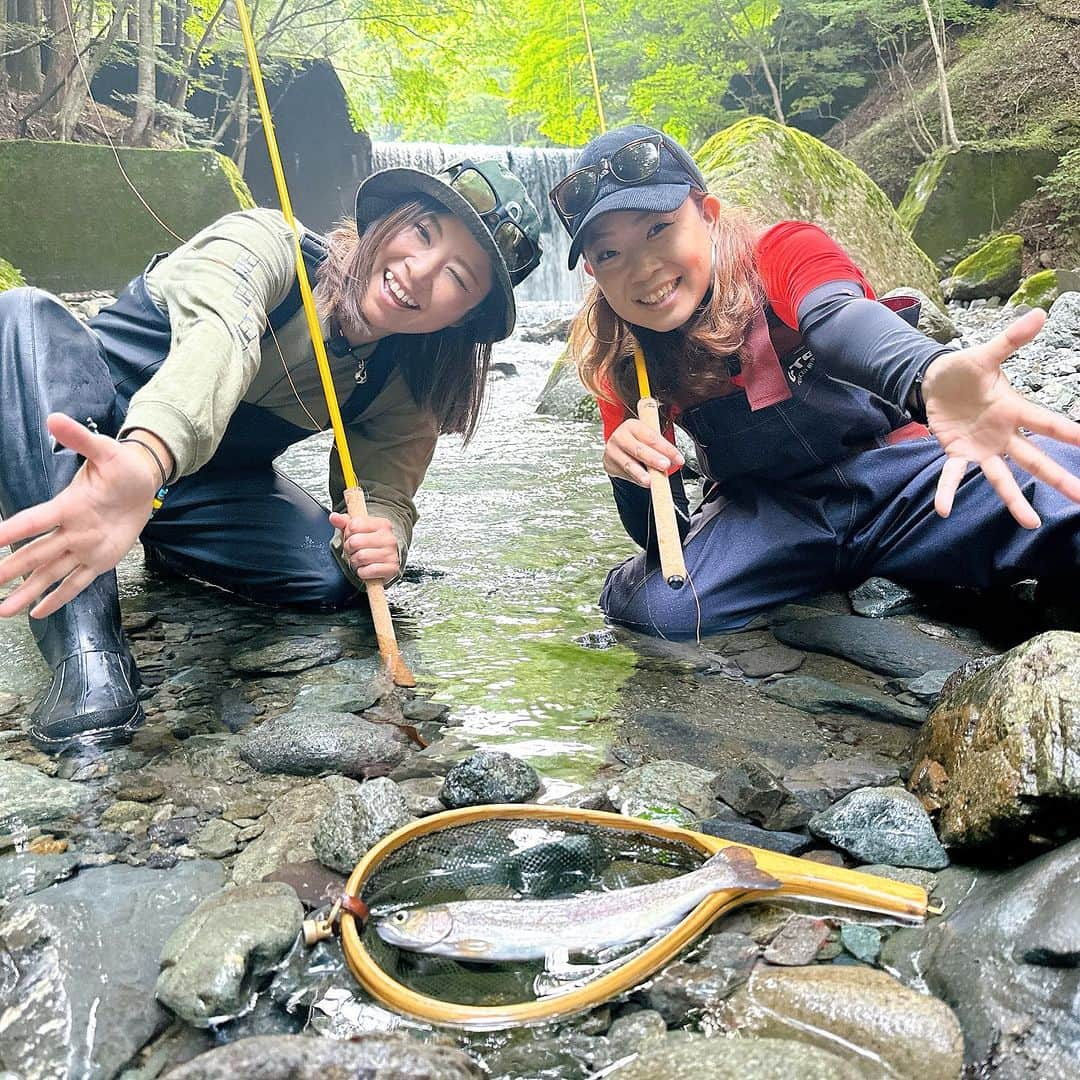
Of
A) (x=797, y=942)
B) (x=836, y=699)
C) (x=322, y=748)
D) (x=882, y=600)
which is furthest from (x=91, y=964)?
(x=882, y=600)

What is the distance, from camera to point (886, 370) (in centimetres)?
204

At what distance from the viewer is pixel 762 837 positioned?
1644 millimetres

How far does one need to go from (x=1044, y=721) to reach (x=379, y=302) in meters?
2.07

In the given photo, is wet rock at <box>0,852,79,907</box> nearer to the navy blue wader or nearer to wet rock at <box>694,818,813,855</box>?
wet rock at <box>694,818,813,855</box>

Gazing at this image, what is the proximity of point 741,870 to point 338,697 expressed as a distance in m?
1.37

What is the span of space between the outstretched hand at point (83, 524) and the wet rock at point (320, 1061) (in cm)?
95

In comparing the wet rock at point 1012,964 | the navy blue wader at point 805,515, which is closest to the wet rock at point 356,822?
the wet rock at point 1012,964

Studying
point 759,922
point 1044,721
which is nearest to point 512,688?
point 759,922

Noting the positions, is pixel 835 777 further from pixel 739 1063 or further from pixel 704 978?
pixel 739 1063

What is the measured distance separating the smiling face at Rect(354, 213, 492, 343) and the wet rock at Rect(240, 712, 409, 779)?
4.14 ft

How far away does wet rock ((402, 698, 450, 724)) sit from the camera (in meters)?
2.33

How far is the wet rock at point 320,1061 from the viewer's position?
1.01m

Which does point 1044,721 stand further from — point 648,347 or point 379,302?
point 379,302

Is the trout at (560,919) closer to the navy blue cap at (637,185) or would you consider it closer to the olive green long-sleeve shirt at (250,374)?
the olive green long-sleeve shirt at (250,374)
